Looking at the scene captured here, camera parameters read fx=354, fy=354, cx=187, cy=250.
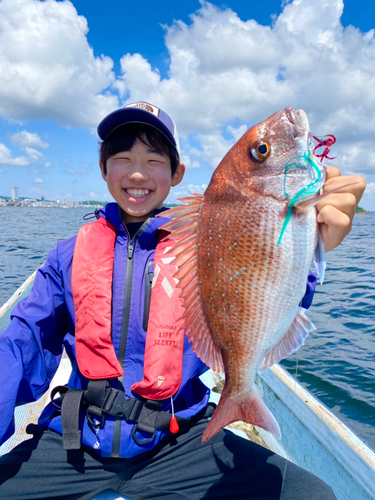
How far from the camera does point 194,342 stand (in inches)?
69.2

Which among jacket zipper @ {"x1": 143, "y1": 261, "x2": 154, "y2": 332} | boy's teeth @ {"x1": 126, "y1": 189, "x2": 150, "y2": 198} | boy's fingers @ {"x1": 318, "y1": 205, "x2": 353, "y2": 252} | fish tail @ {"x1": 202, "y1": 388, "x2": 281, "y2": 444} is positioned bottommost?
fish tail @ {"x1": 202, "y1": 388, "x2": 281, "y2": 444}

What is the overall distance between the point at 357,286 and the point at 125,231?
11.8 meters

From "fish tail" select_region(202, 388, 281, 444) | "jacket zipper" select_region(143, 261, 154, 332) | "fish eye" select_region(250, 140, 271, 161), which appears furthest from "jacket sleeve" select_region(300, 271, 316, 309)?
"jacket zipper" select_region(143, 261, 154, 332)

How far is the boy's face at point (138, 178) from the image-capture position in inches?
103

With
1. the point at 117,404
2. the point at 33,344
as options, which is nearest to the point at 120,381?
the point at 117,404

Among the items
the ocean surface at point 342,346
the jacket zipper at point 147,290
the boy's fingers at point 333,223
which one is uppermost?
the boy's fingers at point 333,223

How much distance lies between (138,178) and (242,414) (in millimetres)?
1708

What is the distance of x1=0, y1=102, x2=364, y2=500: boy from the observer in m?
2.17

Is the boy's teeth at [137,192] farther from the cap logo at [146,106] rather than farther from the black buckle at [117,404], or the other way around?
the black buckle at [117,404]

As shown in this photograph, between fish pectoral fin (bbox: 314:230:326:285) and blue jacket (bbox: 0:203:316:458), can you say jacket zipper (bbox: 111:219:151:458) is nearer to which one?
blue jacket (bbox: 0:203:316:458)

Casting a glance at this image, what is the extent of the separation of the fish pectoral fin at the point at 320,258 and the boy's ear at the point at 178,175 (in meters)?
1.54

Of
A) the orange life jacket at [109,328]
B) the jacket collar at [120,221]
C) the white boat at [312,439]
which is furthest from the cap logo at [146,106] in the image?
the white boat at [312,439]

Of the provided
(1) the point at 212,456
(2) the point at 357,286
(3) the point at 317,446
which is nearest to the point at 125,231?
(1) the point at 212,456

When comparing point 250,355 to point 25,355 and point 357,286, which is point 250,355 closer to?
point 25,355
